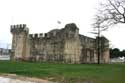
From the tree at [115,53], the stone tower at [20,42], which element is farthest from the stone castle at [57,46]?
the tree at [115,53]

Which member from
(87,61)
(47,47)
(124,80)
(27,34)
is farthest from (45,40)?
(124,80)

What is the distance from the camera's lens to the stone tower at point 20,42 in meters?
75.9

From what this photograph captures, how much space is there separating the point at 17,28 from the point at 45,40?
10053mm

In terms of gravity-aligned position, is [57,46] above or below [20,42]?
below

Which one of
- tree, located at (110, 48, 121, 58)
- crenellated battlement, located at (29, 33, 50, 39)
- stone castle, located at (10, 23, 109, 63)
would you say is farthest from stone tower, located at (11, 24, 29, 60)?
tree, located at (110, 48, 121, 58)

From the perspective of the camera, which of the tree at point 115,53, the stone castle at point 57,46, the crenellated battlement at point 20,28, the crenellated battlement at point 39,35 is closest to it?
the stone castle at point 57,46

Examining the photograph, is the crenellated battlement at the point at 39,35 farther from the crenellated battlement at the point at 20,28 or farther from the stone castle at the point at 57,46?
the crenellated battlement at the point at 20,28

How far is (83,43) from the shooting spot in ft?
237

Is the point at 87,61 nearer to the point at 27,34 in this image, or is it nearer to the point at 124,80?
the point at 27,34

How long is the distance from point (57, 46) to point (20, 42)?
11.8m

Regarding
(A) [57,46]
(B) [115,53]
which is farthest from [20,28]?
(B) [115,53]

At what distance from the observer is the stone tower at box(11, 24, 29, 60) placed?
7588cm

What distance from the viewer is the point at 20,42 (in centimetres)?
7669

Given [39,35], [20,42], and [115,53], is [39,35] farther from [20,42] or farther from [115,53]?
[115,53]
